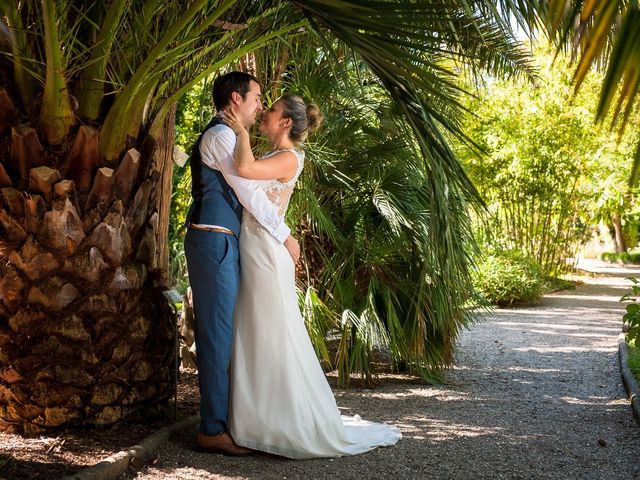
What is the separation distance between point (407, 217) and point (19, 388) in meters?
3.35

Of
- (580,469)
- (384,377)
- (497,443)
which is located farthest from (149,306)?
(384,377)

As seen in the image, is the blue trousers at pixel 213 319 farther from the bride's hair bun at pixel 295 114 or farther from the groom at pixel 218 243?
the bride's hair bun at pixel 295 114

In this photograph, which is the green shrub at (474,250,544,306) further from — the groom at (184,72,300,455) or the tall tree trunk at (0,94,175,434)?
the tall tree trunk at (0,94,175,434)

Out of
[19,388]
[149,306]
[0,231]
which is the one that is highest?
[0,231]

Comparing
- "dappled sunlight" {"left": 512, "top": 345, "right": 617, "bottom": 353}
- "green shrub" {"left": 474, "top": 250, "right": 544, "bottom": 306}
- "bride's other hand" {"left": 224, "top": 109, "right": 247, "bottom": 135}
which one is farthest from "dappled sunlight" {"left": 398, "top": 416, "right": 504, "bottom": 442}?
"green shrub" {"left": 474, "top": 250, "right": 544, "bottom": 306}

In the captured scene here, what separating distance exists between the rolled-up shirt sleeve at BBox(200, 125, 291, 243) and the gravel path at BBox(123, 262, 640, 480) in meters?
1.28

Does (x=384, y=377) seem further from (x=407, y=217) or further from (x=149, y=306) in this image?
(x=149, y=306)

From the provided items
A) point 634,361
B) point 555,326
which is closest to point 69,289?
point 634,361

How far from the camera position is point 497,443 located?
15.0 feet

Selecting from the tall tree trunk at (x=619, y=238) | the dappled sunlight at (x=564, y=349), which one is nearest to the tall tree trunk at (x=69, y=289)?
the dappled sunlight at (x=564, y=349)

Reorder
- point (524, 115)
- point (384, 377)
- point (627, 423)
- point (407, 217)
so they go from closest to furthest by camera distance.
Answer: point (627, 423)
point (407, 217)
point (384, 377)
point (524, 115)

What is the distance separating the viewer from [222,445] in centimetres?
422

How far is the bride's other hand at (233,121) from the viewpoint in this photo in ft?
14.2

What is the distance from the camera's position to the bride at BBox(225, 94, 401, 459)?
421cm
